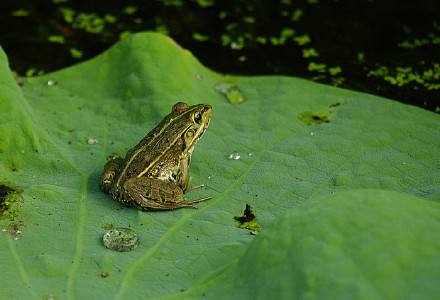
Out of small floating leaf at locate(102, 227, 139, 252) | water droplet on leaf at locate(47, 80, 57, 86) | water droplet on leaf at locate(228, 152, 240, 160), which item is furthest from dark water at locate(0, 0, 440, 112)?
small floating leaf at locate(102, 227, 139, 252)

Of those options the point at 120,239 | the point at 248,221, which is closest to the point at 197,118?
the point at 248,221

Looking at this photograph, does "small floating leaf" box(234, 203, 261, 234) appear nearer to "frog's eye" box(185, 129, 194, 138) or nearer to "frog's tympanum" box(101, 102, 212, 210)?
"frog's tympanum" box(101, 102, 212, 210)

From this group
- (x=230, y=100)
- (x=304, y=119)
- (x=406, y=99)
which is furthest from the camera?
(x=406, y=99)

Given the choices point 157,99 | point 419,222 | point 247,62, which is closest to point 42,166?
point 157,99

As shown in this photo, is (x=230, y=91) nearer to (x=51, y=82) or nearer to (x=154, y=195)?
(x=51, y=82)

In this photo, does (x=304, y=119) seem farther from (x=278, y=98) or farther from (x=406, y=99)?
(x=406, y=99)
